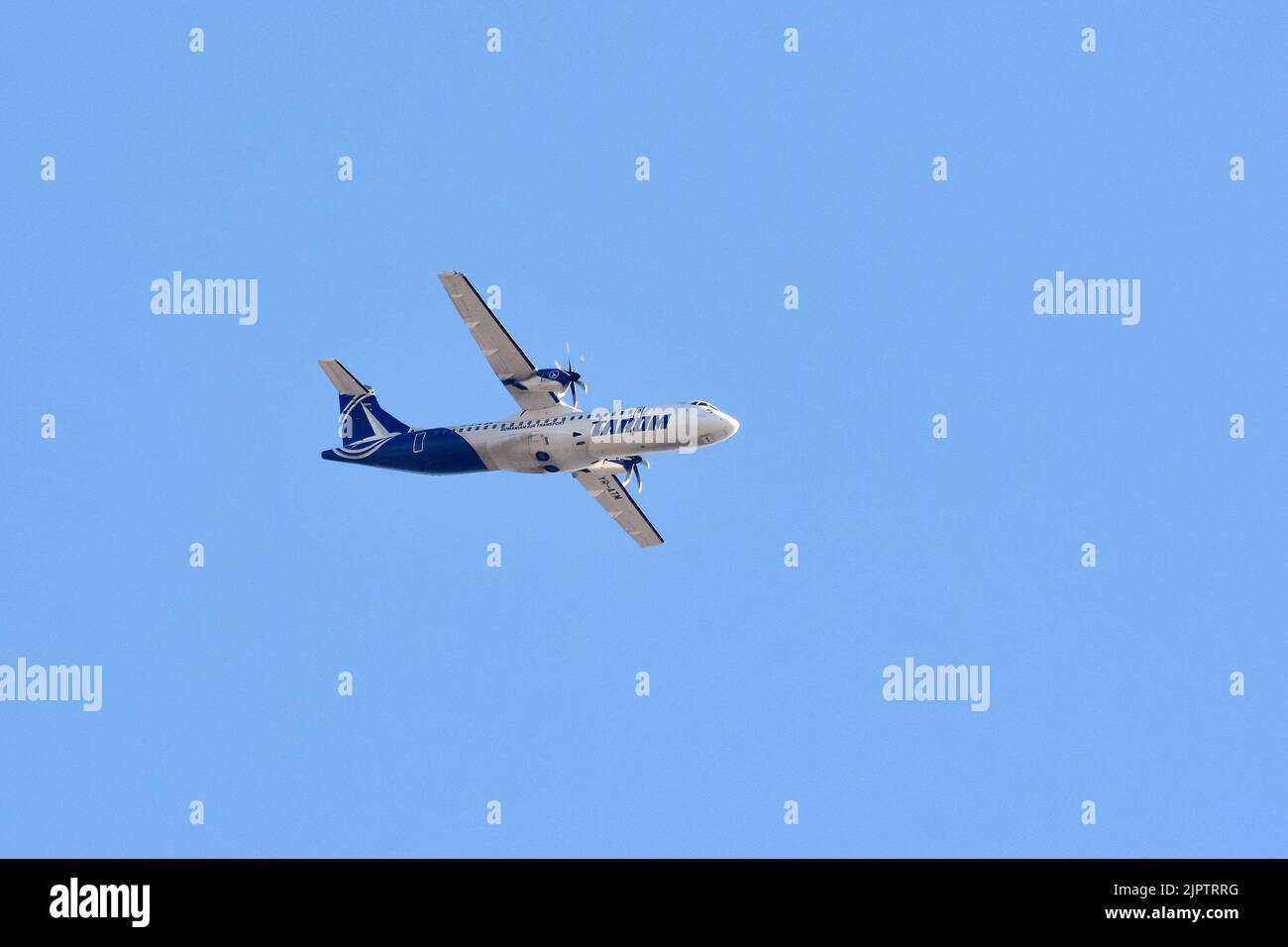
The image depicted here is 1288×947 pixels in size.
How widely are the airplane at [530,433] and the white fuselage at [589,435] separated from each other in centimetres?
3

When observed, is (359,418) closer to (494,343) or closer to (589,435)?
(494,343)

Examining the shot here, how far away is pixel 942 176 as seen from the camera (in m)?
50.1

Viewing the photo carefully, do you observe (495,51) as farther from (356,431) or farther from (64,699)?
(64,699)

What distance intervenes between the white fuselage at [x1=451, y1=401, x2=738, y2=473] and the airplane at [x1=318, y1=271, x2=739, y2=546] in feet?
0.08

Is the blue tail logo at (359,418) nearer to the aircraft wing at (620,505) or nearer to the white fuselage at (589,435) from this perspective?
the white fuselage at (589,435)

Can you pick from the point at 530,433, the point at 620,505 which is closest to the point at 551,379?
the point at 530,433

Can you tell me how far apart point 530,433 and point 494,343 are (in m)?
2.57

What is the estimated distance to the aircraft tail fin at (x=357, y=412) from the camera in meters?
49.5

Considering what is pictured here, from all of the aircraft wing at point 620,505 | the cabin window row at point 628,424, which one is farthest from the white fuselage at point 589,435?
the aircraft wing at point 620,505

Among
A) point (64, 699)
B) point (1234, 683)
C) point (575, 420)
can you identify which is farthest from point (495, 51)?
point (1234, 683)

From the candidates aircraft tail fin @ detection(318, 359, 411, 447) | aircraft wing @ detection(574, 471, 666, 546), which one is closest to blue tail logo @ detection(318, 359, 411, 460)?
aircraft tail fin @ detection(318, 359, 411, 447)

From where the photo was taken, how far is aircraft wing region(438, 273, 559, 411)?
4569 cm

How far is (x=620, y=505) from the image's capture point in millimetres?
51562
